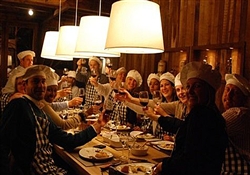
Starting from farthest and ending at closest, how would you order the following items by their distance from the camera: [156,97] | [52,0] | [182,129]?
[52,0] → [156,97] → [182,129]

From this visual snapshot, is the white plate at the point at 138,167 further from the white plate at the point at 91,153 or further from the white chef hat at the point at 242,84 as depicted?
the white chef hat at the point at 242,84

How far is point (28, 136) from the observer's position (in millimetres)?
2096

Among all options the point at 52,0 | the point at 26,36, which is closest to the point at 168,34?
the point at 52,0

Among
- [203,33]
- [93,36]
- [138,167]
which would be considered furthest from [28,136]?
[203,33]

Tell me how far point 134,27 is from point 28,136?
1089 mm

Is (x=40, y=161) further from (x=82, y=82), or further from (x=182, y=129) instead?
(x=82, y=82)

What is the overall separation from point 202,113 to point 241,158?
80cm

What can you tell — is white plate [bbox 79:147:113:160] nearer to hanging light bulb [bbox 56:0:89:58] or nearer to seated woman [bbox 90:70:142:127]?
hanging light bulb [bbox 56:0:89:58]

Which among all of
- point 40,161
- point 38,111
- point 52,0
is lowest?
point 40,161

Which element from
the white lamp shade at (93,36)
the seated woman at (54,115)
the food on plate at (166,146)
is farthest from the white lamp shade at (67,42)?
the food on plate at (166,146)

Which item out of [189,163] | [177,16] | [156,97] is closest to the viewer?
[189,163]

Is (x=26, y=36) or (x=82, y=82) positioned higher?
(x=26, y=36)

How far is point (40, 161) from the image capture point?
2125 mm

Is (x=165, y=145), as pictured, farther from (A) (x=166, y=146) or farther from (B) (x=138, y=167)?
(B) (x=138, y=167)
